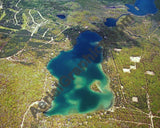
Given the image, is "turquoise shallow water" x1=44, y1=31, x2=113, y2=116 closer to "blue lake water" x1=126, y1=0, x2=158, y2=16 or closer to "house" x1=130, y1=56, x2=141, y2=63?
"house" x1=130, y1=56, x2=141, y2=63

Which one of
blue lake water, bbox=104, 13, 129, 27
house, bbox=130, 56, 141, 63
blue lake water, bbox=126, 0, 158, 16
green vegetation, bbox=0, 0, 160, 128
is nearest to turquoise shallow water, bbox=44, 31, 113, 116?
green vegetation, bbox=0, 0, 160, 128

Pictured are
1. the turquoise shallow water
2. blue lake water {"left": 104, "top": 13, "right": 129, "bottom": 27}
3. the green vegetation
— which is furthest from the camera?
blue lake water {"left": 104, "top": 13, "right": 129, "bottom": 27}

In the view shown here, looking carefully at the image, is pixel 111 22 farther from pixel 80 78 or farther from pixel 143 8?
pixel 80 78

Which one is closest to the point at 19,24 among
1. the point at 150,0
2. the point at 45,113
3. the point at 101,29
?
the point at 101,29

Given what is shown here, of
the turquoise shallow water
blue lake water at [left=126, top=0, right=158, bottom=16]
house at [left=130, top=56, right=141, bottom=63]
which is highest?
blue lake water at [left=126, top=0, right=158, bottom=16]

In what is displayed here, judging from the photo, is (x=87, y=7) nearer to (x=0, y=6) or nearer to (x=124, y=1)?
(x=124, y=1)

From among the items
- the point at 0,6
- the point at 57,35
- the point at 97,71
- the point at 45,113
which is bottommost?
the point at 45,113

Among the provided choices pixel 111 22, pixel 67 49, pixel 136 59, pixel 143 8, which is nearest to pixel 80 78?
pixel 67 49
